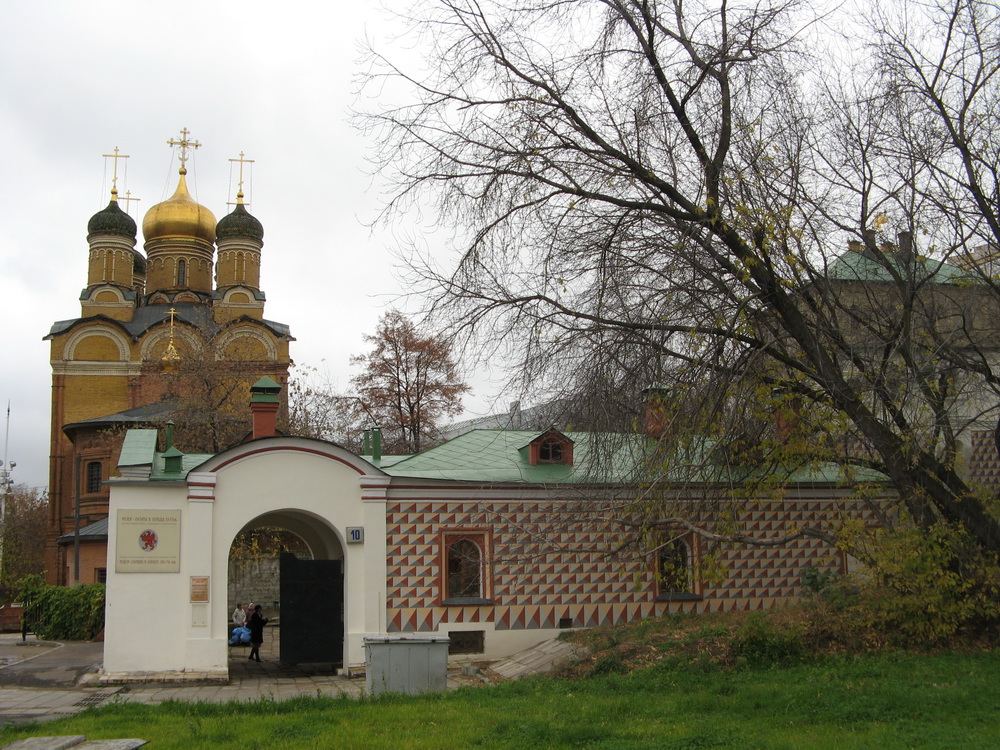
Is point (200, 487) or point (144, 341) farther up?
point (144, 341)

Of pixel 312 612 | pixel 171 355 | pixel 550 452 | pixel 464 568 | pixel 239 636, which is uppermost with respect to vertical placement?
pixel 171 355

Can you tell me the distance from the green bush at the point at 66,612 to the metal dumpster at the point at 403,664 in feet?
55.9

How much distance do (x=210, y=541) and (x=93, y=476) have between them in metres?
29.0

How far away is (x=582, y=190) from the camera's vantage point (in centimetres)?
1283

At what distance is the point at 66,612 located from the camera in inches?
1139

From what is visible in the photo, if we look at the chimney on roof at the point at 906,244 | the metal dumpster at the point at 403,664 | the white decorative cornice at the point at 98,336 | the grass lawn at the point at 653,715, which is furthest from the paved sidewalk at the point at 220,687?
the white decorative cornice at the point at 98,336

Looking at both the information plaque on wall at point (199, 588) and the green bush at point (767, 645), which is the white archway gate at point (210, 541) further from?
the green bush at point (767, 645)

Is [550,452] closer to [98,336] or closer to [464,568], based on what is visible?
[464,568]

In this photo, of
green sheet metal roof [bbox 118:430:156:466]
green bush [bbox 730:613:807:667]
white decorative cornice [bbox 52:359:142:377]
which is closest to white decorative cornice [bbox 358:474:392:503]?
green sheet metal roof [bbox 118:430:156:466]

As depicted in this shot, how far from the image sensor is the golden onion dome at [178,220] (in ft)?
186

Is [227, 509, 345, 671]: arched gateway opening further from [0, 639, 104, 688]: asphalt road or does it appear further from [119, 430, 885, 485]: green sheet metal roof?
[0, 639, 104, 688]: asphalt road

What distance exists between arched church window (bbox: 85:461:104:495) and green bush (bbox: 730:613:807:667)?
35.7 meters

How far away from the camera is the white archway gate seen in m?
17.1

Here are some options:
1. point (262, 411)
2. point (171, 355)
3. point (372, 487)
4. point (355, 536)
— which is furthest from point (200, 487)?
point (171, 355)
